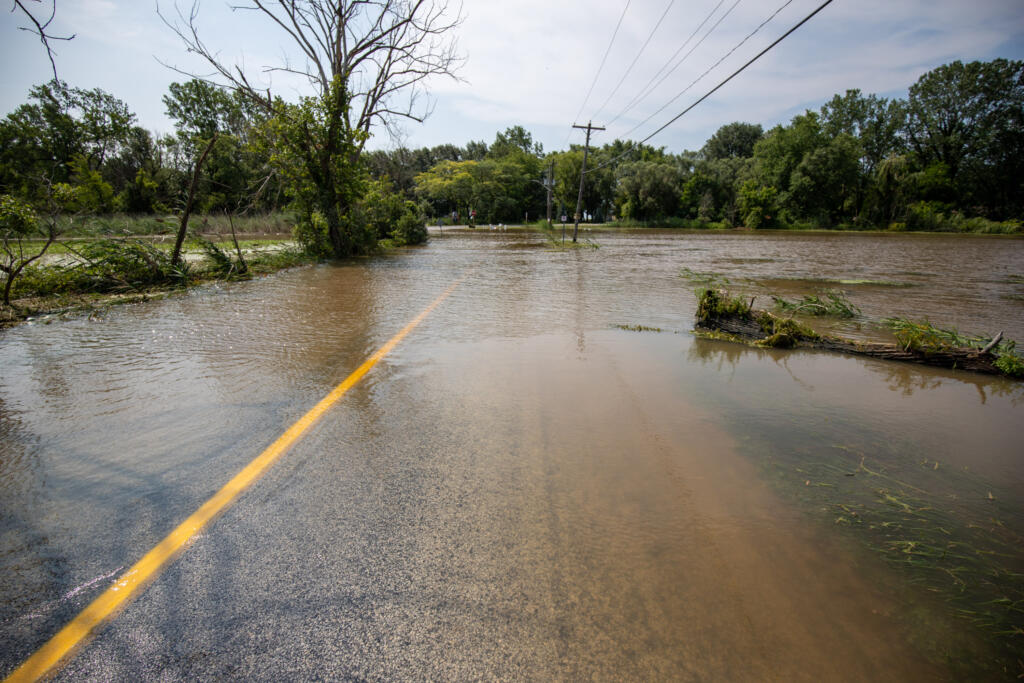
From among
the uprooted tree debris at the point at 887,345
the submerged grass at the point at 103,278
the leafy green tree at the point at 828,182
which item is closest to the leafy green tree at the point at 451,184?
the leafy green tree at the point at 828,182

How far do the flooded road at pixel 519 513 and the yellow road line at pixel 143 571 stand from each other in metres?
0.07

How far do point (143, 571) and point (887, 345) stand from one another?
788 centimetres

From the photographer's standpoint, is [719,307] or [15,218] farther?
[15,218]

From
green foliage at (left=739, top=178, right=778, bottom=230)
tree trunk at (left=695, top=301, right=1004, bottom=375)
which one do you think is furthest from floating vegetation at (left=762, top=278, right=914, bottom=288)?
green foliage at (left=739, top=178, right=778, bottom=230)

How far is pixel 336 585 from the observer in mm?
2129

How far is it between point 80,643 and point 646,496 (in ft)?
→ 9.10

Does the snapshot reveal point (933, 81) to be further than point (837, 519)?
Yes

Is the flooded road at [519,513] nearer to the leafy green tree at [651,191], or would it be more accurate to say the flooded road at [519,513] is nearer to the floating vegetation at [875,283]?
the floating vegetation at [875,283]

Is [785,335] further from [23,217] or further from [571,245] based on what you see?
[571,245]

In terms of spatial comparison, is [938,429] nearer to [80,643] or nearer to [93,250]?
[80,643]

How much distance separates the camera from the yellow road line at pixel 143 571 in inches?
67.9

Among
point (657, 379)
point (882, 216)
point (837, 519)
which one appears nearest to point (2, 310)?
point (657, 379)

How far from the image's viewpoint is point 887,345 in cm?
608


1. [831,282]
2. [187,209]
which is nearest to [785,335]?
[831,282]
